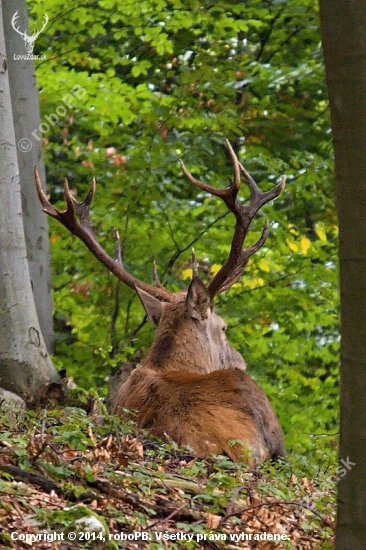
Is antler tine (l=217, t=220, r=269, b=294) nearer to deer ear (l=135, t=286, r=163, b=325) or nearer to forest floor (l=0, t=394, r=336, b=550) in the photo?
deer ear (l=135, t=286, r=163, b=325)

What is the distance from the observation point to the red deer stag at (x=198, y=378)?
6.09 m

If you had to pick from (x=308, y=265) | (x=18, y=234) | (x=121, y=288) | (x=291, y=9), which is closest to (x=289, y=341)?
(x=308, y=265)

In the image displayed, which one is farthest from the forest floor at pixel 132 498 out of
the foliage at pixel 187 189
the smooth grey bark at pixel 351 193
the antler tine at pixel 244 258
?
the foliage at pixel 187 189

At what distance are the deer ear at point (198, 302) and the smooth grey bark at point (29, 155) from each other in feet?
6.27

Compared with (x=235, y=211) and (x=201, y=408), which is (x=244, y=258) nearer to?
(x=235, y=211)

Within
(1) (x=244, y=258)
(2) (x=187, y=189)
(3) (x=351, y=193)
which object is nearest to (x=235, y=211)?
(1) (x=244, y=258)

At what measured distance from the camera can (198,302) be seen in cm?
746

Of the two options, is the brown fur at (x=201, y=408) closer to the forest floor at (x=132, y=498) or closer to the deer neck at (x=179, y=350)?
the deer neck at (x=179, y=350)

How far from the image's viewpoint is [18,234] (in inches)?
270

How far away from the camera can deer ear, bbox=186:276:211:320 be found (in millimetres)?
7371

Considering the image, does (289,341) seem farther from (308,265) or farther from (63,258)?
(63,258)

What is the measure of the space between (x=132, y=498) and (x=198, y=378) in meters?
2.16

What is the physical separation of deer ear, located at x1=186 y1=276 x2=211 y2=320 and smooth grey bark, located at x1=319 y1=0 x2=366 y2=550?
13.8 feet

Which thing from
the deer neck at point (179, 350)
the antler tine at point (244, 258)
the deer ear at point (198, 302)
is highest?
the antler tine at point (244, 258)
